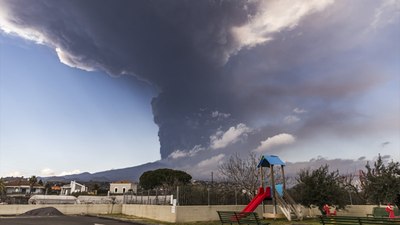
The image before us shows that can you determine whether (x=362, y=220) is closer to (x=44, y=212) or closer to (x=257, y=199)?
(x=257, y=199)

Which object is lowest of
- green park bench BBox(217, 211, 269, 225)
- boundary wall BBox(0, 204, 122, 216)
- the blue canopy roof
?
green park bench BBox(217, 211, 269, 225)

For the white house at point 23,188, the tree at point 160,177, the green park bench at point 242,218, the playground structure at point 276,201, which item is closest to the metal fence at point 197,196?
the playground structure at point 276,201

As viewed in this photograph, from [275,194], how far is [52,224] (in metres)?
15.9

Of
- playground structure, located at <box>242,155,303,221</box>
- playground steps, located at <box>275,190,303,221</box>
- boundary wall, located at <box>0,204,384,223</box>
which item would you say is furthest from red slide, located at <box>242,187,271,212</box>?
boundary wall, located at <box>0,204,384,223</box>

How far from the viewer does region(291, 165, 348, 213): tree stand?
2627 cm

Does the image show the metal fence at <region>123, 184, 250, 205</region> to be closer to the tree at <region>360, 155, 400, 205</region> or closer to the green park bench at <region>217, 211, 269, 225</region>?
the green park bench at <region>217, 211, 269, 225</region>

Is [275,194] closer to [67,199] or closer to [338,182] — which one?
[338,182]

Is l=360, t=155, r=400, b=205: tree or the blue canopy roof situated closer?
l=360, t=155, r=400, b=205: tree

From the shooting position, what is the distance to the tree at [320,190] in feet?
86.2

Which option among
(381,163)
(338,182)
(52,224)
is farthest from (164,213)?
(381,163)

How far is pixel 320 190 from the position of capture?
2634 centimetres

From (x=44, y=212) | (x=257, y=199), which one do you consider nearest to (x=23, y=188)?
(x=44, y=212)

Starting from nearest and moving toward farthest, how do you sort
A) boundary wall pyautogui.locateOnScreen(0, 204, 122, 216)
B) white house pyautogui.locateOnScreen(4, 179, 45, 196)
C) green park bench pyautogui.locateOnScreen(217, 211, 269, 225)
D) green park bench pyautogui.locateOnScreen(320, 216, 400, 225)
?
green park bench pyautogui.locateOnScreen(320, 216, 400, 225)
green park bench pyautogui.locateOnScreen(217, 211, 269, 225)
boundary wall pyautogui.locateOnScreen(0, 204, 122, 216)
white house pyautogui.locateOnScreen(4, 179, 45, 196)

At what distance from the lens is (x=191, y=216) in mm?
24297
